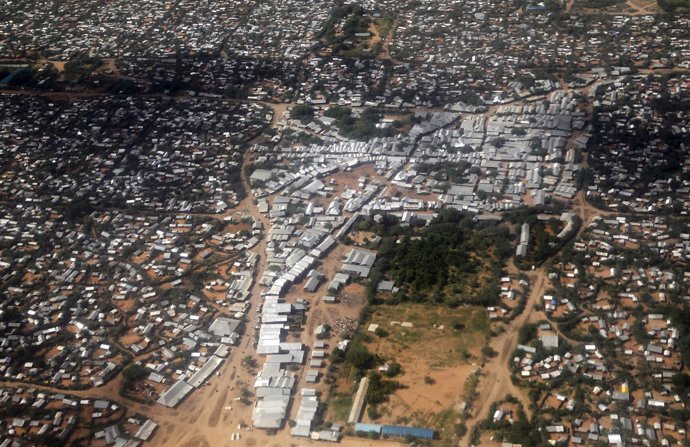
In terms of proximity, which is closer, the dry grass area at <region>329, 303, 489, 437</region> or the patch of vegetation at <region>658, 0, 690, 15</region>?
the dry grass area at <region>329, 303, 489, 437</region>

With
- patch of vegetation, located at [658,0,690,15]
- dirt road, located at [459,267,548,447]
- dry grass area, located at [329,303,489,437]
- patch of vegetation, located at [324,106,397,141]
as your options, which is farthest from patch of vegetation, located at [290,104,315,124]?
patch of vegetation, located at [658,0,690,15]

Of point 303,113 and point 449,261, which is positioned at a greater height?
point 303,113

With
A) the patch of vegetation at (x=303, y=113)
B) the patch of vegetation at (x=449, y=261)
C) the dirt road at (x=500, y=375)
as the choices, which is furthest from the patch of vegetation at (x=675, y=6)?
the dirt road at (x=500, y=375)

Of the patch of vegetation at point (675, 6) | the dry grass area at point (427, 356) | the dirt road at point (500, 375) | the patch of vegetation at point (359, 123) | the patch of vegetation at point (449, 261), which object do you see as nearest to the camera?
the dirt road at point (500, 375)

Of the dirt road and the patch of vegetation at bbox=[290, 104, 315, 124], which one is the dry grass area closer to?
the dirt road

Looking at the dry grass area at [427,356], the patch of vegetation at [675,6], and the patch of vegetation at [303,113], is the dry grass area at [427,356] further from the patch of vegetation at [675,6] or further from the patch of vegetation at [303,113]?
the patch of vegetation at [675,6]

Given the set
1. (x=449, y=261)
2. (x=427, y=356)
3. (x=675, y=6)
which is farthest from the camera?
(x=675, y=6)

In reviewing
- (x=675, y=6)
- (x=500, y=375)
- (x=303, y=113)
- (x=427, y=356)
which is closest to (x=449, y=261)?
(x=427, y=356)

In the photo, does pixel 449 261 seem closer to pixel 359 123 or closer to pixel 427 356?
pixel 427 356

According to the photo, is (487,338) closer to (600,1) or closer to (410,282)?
(410,282)

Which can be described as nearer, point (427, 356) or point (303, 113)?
point (427, 356)

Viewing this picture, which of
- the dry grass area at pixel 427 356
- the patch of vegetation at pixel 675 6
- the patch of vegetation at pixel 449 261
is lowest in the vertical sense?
the dry grass area at pixel 427 356

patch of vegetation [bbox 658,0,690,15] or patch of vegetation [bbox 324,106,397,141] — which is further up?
patch of vegetation [bbox 658,0,690,15]
